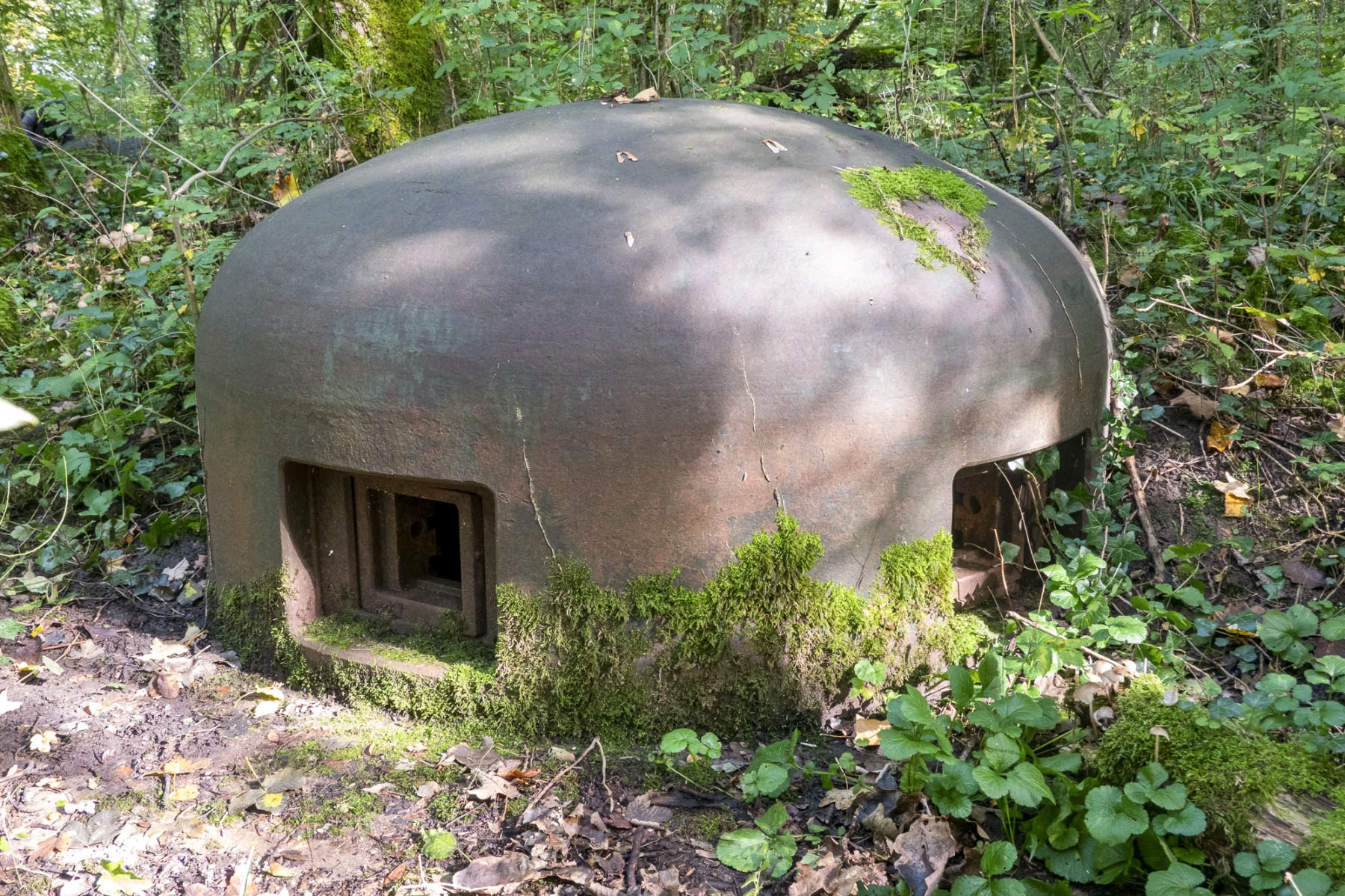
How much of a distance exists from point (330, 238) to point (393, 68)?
4.24 metres

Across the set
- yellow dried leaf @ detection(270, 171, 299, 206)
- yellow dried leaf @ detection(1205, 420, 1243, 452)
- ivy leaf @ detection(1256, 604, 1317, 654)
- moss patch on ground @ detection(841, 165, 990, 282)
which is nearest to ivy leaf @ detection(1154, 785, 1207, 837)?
ivy leaf @ detection(1256, 604, 1317, 654)

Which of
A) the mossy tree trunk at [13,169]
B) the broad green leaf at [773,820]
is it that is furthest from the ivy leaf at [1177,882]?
the mossy tree trunk at [13,169]

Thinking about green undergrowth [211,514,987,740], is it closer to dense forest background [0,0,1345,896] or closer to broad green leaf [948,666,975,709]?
dense forest background [0,0,1345,896]

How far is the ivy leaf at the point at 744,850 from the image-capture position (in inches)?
97.9

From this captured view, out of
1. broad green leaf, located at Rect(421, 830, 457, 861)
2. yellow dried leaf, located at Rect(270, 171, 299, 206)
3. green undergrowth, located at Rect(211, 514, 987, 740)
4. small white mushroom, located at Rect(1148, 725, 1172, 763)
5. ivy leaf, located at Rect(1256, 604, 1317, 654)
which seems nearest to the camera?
small white mushroom, located at Rect(1148, 725, 1172, 763)

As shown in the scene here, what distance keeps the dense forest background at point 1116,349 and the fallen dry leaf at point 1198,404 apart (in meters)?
0.02

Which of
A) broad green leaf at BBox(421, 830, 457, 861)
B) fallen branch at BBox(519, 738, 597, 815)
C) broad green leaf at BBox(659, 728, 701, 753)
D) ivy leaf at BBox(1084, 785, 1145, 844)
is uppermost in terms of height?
ivy leaf at BBox(1084, 785, 1145, 844)

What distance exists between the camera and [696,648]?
301 centimetres

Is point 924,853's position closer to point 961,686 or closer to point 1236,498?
point 961,686

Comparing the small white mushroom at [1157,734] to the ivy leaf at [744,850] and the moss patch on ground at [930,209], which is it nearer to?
the ivy leaf at [744,850]

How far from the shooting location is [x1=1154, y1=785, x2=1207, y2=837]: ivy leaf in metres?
2.20

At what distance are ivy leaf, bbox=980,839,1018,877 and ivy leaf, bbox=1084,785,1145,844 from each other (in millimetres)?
186

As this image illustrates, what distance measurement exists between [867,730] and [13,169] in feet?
26.9

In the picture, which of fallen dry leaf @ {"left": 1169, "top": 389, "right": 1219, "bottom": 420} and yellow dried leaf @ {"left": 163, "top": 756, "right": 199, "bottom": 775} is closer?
yellow dried leaf @ {"left": 163, "top": 756, "right": 199, "bottom": 775}
